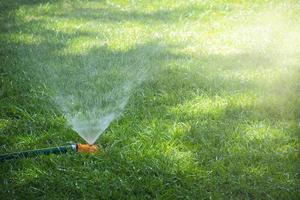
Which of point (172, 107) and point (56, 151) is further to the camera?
point (172, 107)

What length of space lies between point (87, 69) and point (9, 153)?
1672 millimetres

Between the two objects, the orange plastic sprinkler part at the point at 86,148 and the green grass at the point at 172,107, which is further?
the orange plastic sprinkler part at the point at 86,148

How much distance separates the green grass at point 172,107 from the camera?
3.02 m

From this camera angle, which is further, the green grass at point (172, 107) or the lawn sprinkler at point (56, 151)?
the lawn sprinkler at point (56, 151)

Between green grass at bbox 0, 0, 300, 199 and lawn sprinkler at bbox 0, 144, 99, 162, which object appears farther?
lawn sprinkler at bbox 0, 144, 99, 162

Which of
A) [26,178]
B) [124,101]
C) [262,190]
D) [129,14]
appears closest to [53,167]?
[26,178]

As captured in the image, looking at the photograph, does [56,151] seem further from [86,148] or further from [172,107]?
[172,107]

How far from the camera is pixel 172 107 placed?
3.97m

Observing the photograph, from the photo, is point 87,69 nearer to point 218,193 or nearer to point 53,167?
point 53,167

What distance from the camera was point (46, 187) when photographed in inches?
119

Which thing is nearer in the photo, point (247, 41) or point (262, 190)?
point (262, 190)

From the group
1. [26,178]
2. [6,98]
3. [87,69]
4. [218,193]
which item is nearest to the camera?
[218,193]

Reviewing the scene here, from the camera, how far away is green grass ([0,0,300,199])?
302cm

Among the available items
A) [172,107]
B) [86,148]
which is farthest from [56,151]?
[172,107]
